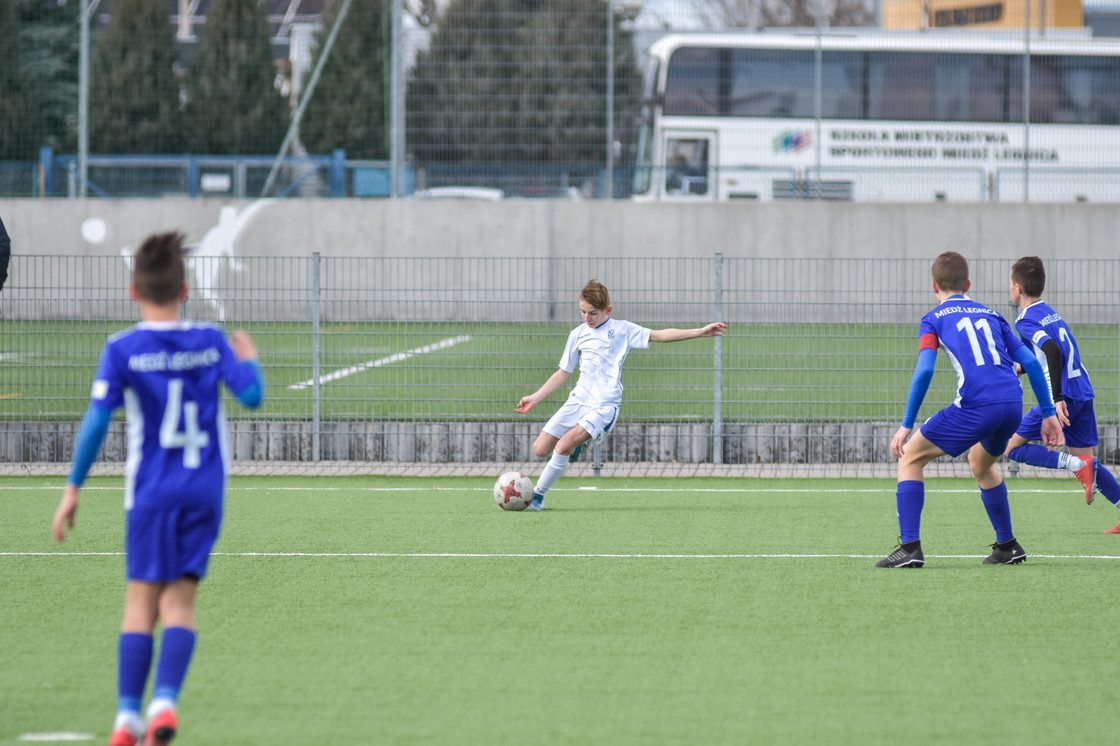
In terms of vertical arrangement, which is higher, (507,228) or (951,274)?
(507,228)

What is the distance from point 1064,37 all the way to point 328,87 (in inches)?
575

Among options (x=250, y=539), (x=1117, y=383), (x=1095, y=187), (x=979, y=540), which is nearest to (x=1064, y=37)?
(x=1095, y=187)

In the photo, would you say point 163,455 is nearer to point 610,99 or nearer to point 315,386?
point 315,386

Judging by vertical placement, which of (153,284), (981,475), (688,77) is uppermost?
(688,77)

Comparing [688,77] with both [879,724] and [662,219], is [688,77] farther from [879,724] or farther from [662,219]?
[879,724]

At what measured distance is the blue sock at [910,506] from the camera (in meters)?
6.91

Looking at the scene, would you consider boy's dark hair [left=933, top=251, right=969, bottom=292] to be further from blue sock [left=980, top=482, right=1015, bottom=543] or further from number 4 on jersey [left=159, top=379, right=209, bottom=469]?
number 4 on jersey [left=159, top=379, right=209, bottom=469]

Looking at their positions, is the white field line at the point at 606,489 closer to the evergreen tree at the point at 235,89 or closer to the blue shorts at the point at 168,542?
the blue shorts at the point at 168,542

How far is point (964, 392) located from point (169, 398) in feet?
13.8

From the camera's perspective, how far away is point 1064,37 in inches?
948

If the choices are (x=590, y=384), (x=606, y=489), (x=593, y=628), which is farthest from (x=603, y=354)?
(x=593, y=628)

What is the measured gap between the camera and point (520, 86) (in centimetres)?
2397

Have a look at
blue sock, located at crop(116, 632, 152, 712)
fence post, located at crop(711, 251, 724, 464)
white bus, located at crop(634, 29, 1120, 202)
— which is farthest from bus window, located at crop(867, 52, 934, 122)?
blue sock, located at crop(116, 632, 152, 712)

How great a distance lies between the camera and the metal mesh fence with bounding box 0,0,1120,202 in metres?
21.9
